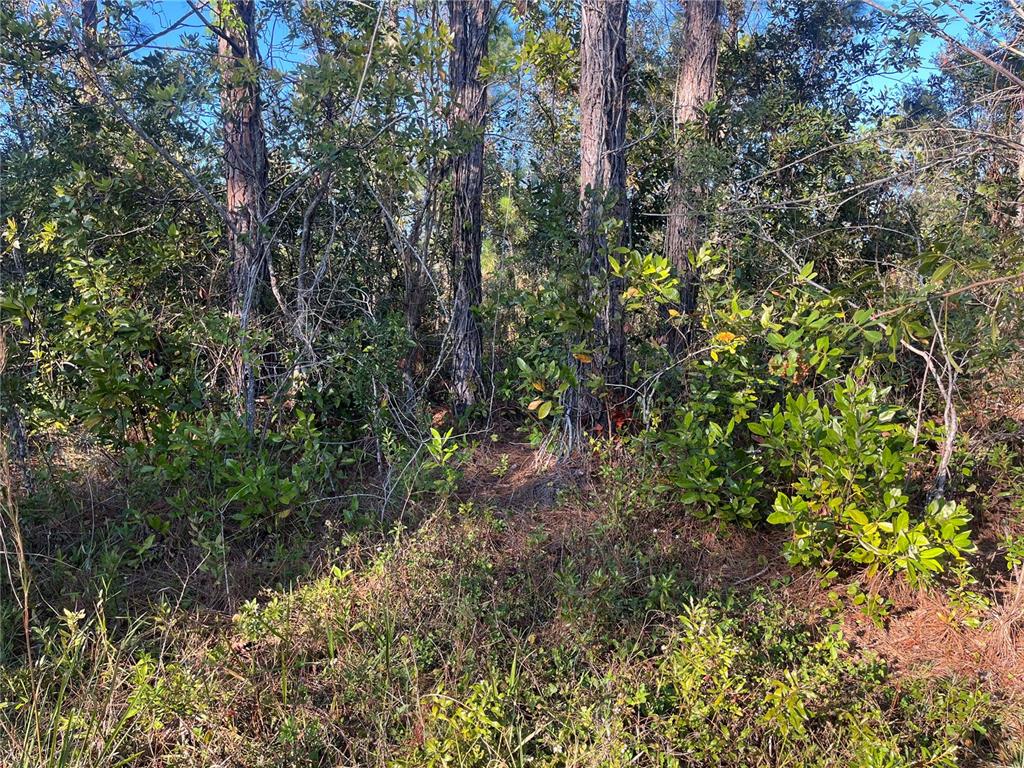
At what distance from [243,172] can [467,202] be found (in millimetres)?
1615

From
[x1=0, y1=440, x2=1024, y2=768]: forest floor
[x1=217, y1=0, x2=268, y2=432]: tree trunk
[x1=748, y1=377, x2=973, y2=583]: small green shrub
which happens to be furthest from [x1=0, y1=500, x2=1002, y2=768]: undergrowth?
[x1=217, y1=0, x2=268, y2=432]: tree trunk

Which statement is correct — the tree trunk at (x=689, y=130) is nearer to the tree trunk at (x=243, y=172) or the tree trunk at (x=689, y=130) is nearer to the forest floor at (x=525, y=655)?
the forest floor at (x=525, y=655)

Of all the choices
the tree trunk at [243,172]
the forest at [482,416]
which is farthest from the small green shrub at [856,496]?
the tree trunk at [243,172]

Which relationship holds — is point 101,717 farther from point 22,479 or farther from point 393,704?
point 22,479

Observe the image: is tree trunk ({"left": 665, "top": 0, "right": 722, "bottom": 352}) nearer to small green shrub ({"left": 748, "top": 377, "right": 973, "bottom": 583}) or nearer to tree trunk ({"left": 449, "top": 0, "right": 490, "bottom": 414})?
tree trunk ({"left": 449, "top": 0, "right": 490, "bottom": 414})

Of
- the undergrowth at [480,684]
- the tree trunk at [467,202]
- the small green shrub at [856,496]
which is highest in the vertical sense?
the tree trunk at [467,202]

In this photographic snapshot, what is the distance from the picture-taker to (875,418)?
121 inches

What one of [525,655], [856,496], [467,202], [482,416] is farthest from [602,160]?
[525,655]

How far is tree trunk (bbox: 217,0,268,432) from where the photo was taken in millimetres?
4129

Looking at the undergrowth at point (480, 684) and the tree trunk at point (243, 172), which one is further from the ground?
the tree trunk at point (243, 172)

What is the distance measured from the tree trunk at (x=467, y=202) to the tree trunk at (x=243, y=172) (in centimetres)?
140

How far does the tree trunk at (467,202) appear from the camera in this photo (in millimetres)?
4965

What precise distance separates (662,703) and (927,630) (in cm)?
141

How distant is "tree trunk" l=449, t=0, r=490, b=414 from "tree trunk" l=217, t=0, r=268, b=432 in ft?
4.60
